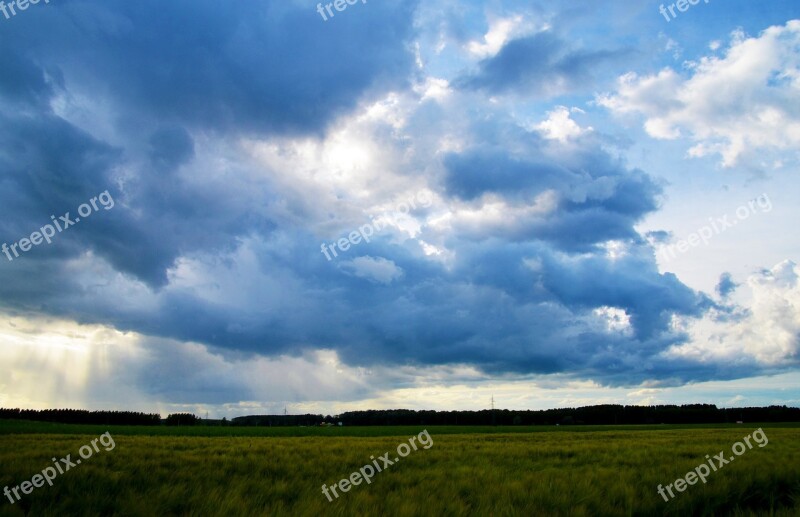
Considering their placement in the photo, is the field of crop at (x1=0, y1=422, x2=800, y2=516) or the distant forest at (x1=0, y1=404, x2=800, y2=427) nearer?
the field of crop at (x1=0, y1=422, x2=800, y2=516)

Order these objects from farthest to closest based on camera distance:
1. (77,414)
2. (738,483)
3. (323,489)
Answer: (77,414)
(738,483)
(323,489)

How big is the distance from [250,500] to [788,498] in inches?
374

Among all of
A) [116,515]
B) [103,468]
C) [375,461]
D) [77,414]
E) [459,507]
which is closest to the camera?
[116,515]

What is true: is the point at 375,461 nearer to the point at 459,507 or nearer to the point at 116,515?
the point at 459,507

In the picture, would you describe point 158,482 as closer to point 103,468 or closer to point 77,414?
Result: point 103,468

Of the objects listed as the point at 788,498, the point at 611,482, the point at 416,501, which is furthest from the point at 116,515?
the point at 788,498

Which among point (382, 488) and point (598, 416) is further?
point (598, 416)

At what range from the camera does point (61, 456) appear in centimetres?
989

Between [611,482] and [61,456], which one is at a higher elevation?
[61,456]

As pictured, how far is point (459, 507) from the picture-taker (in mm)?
6508

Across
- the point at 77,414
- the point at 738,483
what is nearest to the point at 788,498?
the point at 738,483

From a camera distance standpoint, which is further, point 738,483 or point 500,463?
point 500,463

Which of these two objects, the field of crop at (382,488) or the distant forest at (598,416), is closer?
the field of crop at (382,488)

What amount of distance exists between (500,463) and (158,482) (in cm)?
747
